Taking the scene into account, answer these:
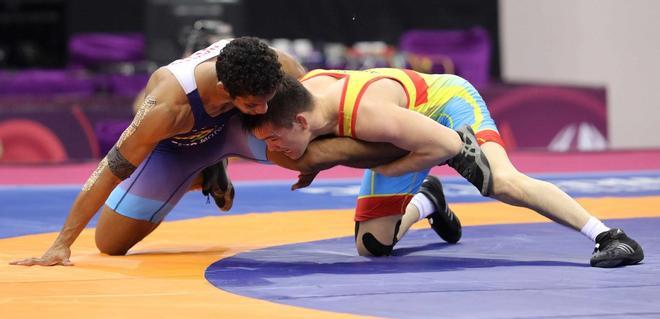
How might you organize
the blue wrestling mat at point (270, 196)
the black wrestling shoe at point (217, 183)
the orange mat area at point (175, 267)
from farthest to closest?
the blue wrestling mat at point (270, 196) → the black wrestling shoe at point (217, 183) → the orange mat area at point (175, 267)

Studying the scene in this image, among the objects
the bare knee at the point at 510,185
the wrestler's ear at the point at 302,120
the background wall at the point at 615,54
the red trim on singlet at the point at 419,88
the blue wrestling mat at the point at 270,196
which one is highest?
the wrestler's ear at the point at 302,120

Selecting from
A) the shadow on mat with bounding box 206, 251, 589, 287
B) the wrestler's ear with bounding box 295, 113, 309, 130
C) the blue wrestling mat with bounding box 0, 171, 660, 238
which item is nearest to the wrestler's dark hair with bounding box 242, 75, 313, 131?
the wrestler's ear with bounding box 295, 113, 309, 130

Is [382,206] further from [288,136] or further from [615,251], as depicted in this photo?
[615,251]

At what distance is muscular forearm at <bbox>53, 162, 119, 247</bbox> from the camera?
4.41m

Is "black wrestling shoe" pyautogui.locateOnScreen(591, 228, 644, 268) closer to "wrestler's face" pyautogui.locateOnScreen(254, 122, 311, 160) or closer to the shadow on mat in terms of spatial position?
the shadow on mat

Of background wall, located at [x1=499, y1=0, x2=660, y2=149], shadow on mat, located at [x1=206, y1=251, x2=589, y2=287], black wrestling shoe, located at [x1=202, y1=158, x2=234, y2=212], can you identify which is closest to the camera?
shadow on mat, located at [x1=206, y1=251, x2=589, y2=287]

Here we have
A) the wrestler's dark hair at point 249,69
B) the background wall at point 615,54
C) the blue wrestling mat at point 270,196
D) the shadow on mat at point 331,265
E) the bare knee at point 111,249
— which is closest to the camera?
the wrestler's dark hair at point 249,69

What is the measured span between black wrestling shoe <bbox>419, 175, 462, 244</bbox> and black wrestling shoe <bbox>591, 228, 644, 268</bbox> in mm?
994

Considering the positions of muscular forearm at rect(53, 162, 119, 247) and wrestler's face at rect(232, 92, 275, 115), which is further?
muscular forearm at rect(53, 162, 119, 247)

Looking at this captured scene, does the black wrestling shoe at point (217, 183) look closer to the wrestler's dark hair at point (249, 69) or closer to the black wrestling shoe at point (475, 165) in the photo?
the wrestler's dark hair at point (249, 69)

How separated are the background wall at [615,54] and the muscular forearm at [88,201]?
9.95m

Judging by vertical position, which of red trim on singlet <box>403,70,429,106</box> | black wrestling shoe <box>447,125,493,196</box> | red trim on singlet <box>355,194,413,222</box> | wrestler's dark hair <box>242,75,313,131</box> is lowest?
red trim on singlet <box>355,194,413,222</box>

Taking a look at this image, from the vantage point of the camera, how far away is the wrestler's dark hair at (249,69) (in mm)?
3990

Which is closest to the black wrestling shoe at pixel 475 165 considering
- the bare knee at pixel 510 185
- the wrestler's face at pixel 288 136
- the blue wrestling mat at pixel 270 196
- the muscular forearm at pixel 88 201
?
the bare knee at pixel 510 185
